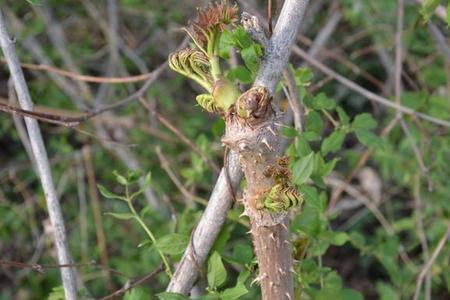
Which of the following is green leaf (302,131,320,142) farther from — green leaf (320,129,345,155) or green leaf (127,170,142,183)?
green leaf (127,170,142,183)

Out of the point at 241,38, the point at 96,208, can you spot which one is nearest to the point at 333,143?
the point at 241,38

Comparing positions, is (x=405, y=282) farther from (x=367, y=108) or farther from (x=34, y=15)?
(x=34, y=15)

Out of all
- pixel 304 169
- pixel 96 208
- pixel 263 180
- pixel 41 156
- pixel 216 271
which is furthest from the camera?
pixel 96 208

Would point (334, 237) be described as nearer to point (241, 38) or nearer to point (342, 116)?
point (342, 116)

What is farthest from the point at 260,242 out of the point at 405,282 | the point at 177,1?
the point at 177,1

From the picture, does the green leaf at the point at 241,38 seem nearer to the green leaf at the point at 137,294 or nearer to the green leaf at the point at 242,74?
the green leaf at the point at 242,74
